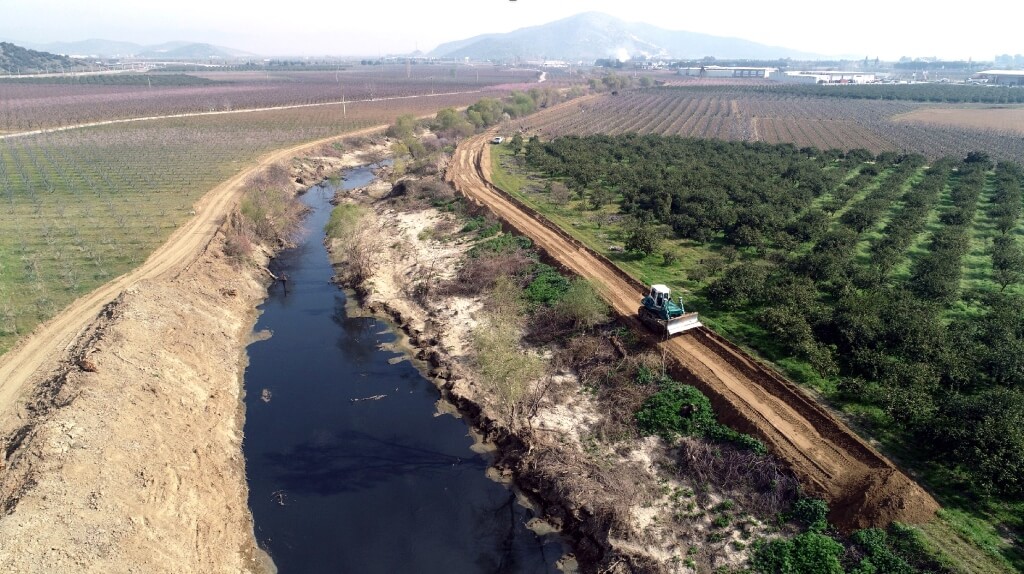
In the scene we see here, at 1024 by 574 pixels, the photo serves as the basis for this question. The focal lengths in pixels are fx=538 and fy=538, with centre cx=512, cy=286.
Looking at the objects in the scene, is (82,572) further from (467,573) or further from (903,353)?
(903,353)

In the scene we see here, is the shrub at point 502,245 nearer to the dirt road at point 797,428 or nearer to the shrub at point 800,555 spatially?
the dirt road at point 797,428

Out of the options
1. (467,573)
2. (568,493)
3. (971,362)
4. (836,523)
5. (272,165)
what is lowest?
(467,573)

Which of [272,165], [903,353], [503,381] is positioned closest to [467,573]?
[503,381]

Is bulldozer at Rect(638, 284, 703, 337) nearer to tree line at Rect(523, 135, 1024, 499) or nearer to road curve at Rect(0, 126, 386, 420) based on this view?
tree line at Rect(523, 135, 1024, 499)

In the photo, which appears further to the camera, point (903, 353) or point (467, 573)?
point (903, 353)

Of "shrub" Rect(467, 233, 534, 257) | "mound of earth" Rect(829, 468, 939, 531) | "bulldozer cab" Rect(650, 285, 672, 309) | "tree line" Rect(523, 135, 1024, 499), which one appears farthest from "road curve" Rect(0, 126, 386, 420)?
"tree line" Rect(523, 135, 1024, 499)

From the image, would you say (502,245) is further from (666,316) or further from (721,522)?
(721,522)
